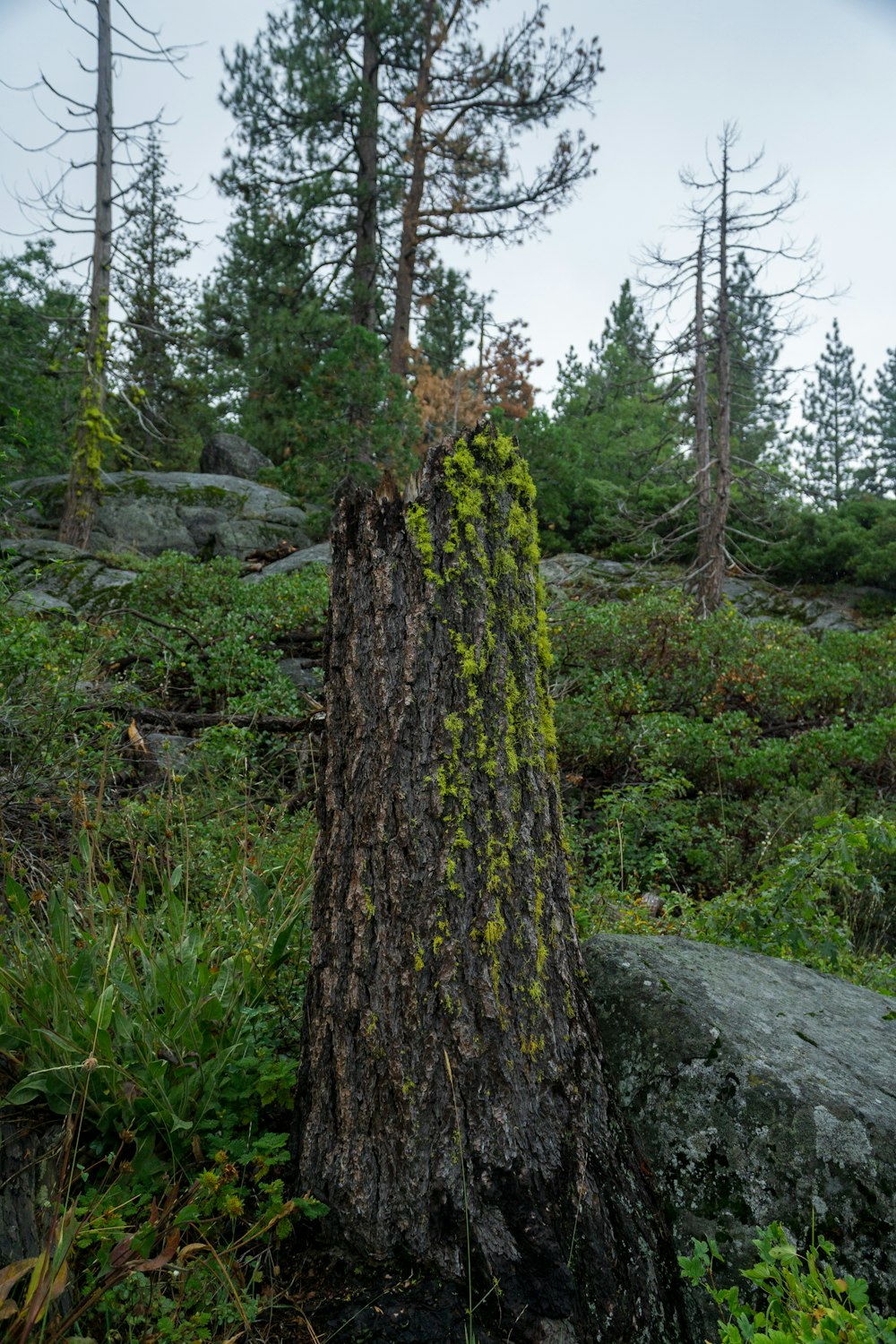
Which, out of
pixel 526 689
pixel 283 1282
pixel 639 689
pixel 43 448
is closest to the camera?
pixel 283 1282

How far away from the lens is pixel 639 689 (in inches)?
287

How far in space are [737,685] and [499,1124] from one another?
7.07 meters

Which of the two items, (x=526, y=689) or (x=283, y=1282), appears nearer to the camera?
(x=283, y=1282)

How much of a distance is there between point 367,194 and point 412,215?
3.25ft

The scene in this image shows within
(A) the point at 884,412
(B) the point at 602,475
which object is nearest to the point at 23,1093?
(B) the point at 602,475

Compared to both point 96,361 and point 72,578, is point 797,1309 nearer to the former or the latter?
point 72,578

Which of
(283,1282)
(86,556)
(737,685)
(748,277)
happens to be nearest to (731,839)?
(737,685)

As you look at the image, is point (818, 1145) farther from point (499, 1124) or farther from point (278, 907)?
point (278, 907)

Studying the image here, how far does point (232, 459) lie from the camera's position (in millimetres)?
19516

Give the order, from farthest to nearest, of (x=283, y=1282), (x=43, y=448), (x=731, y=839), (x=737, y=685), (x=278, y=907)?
(x=43, y=448), (x=737, y=685), (x=731, y=839), (x=278, y=907), (x=283, y=1282)

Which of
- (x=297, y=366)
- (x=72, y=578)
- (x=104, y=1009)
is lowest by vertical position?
(x=104, y=1009)

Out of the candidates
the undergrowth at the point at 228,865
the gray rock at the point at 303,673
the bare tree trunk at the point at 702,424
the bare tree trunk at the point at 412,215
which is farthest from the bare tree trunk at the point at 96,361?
the bare tree trunk at the point at 702,424

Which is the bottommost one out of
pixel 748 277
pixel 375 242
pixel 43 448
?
pixel 43 448

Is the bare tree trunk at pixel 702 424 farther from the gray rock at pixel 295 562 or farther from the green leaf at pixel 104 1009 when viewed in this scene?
the green leaf at pixel 104 1009
